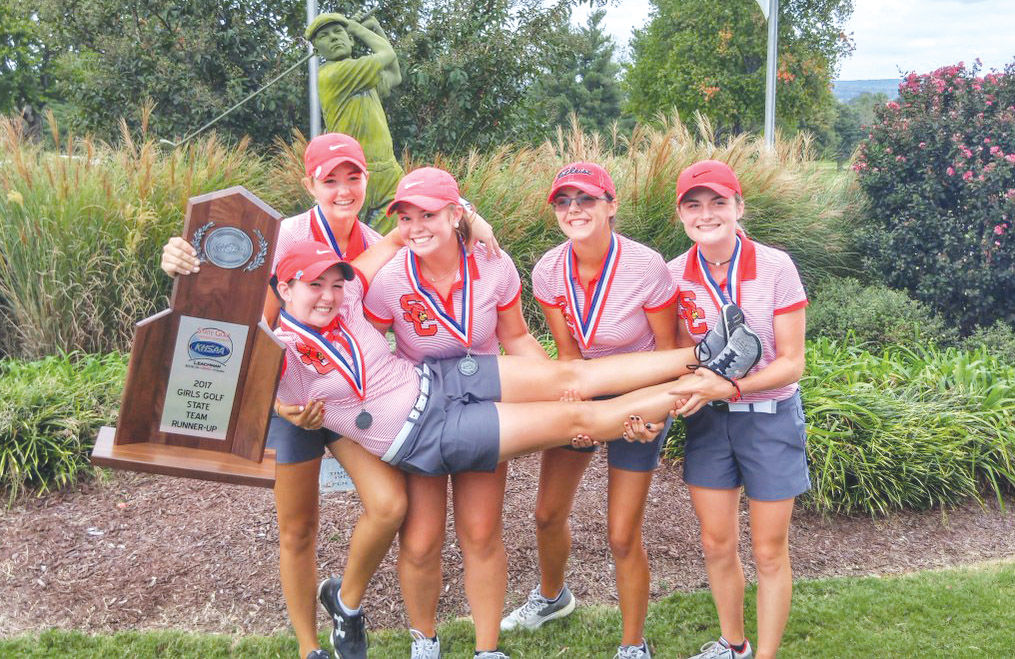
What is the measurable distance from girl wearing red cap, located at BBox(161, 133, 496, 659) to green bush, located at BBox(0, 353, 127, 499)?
8.26ft

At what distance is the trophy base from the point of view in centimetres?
298

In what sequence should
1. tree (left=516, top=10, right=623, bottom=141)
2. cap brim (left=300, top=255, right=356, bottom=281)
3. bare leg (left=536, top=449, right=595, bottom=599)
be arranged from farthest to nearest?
1. tree (left=516, top=10, right=623, bottom=141)
2. bare leg (left=536, top=449, right=595, bottom=599)
3. cap brim (left=300, top=255, right=356, bottom=281)

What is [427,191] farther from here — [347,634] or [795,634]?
[795,634]

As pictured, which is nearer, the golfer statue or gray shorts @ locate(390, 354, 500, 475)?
gray shorts @ locate(390, 354, 500, 475)

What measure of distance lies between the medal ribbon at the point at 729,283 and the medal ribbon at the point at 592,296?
336 mm

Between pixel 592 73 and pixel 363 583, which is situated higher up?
pixel 592 73

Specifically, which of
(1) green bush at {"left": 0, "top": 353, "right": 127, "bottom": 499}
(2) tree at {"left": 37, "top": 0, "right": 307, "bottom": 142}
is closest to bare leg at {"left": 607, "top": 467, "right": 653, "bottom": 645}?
(1) green bush at {"left": 0, "top": 353, "right": 127, "bottom": 499}

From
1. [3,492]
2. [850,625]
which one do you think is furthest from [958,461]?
[3,492]

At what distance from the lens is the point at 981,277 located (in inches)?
288

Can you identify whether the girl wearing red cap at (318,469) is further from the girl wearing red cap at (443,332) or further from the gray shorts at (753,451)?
the gray shorts at (753,451)

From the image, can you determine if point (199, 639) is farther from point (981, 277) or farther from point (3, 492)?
point (981, 277)

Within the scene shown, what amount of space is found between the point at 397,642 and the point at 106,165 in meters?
5.15

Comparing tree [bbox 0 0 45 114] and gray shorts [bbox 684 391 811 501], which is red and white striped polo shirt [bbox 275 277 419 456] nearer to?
gray shorts [bbox 684 391 811 501]

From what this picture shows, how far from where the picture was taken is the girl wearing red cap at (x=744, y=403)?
3.07 m
